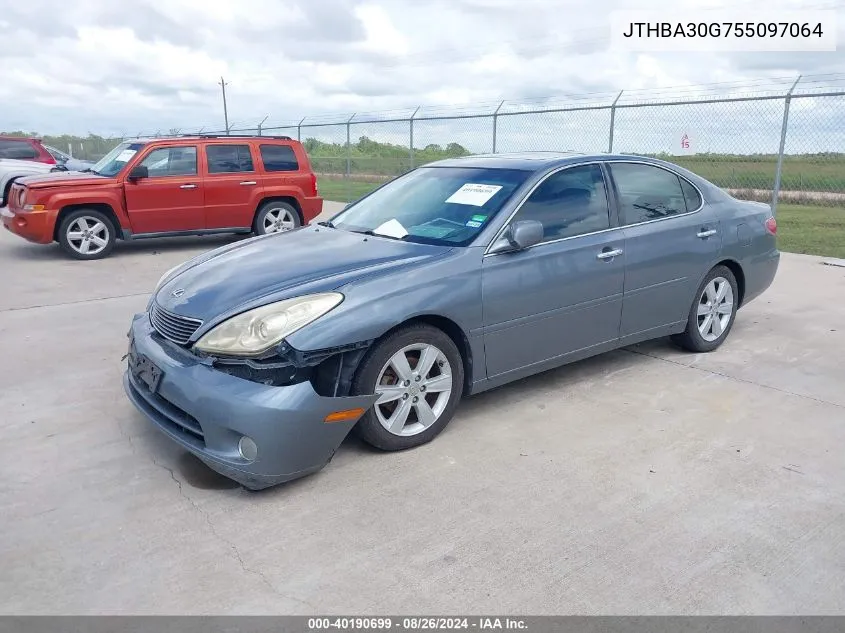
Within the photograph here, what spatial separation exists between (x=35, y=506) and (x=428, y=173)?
10.4 ft

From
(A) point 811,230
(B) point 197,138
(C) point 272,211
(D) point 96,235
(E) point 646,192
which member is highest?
(B) point 197,138

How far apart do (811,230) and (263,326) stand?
12.4 meters

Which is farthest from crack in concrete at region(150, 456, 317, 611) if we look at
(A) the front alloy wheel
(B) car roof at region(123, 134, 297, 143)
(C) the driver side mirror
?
(B) car roof at region(123, 134, 297, 143)

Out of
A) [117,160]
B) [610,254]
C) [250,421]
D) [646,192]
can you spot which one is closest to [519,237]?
[610,254]

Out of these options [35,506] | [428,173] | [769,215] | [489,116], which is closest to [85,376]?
[35,506]

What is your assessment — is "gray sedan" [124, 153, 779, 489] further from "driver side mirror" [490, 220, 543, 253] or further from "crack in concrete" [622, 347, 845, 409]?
"crack in concrete" [622, 347, 845, 409]

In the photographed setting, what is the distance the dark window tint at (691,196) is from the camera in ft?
17.5

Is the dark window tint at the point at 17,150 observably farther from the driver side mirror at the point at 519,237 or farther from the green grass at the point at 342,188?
the driver side mirror at the point at 519,237

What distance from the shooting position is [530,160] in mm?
4742

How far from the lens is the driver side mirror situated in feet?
13.4

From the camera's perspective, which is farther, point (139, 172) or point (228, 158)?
point (228, 158)

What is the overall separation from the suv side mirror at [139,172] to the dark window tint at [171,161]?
41 millimetres

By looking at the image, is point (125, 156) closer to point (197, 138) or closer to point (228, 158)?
point (197, 138)

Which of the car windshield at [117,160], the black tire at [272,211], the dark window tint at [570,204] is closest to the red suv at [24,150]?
the car windshield at [117,160]
